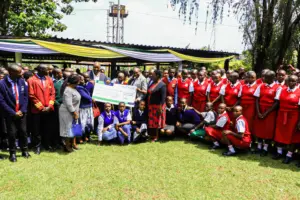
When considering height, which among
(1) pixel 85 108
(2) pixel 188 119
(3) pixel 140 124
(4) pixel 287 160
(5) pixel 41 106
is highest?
(5) pixel 41 106

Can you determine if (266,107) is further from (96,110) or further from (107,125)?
(96,110)

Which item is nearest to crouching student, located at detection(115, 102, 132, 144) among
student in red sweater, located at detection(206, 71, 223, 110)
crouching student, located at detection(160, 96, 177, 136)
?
crouching student, located at detection(160, 96, 177, 136)

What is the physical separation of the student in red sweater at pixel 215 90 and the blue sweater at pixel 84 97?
2.92 m

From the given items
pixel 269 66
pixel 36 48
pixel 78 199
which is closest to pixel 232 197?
pixel 78 199

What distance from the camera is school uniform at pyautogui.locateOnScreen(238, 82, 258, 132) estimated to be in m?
5.73

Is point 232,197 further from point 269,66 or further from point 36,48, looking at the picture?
point 269,66

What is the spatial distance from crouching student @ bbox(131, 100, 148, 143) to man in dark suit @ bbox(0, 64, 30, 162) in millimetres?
2488

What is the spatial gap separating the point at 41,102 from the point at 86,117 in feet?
3.68

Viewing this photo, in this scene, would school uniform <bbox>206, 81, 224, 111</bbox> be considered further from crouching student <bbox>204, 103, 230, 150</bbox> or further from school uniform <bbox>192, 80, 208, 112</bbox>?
crouching student <bbox>204, 103, 230, 150</bbox>

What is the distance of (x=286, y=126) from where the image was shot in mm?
5156

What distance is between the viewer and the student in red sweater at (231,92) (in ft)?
20.0

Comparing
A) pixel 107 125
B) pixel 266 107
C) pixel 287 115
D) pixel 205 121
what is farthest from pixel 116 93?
pixel 287 115

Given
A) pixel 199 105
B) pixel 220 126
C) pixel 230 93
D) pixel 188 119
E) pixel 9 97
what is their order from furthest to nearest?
pixel 199 105 < pixel 188 119 < pixel 230 93 < pixel 220 126 < pixel 9 97

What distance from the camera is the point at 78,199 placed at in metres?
3.64
